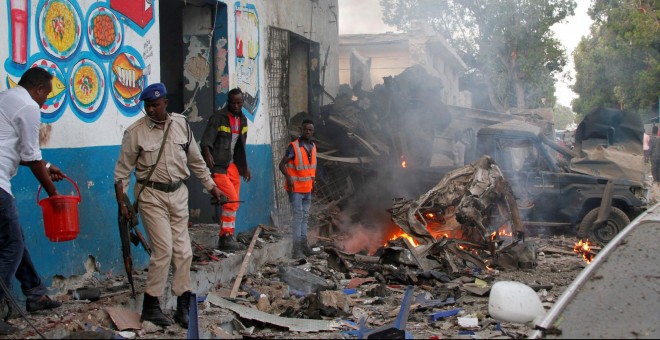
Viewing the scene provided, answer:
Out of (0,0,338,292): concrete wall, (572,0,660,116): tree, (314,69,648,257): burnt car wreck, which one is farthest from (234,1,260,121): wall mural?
(572,0,660,116): tree

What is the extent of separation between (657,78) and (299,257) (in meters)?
22.3

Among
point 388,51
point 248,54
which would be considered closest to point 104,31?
point 248,54

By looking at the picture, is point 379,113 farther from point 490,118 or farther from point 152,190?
point 152,190

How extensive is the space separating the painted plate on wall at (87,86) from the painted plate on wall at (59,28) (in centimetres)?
19

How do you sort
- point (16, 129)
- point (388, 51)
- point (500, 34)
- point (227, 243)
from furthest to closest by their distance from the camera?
point (500, 34)
point (388, 51)
point (227, 243)
point (16, 129)

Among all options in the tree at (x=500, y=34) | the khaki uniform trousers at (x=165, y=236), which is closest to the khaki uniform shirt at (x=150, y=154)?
the khaki uniform trousers at (x=165, y=236)

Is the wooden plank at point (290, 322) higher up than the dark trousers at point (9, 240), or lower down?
lower down

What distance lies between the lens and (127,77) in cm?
682

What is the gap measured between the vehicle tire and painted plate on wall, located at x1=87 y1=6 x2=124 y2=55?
7942 mm

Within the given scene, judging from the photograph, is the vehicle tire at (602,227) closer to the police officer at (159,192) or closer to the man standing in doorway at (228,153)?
the man standing in doorway at (228,153)

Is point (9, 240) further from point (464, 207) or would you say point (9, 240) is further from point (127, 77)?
point (464, 207)

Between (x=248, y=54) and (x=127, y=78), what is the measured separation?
3307 mm

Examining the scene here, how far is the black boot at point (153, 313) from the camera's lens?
530cm

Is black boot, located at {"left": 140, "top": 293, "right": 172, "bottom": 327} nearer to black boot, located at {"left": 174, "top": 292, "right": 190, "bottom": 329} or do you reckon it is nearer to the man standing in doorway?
black boot, located at {"left": 174, "top": 292, "right": 190, "bottom": 329}
